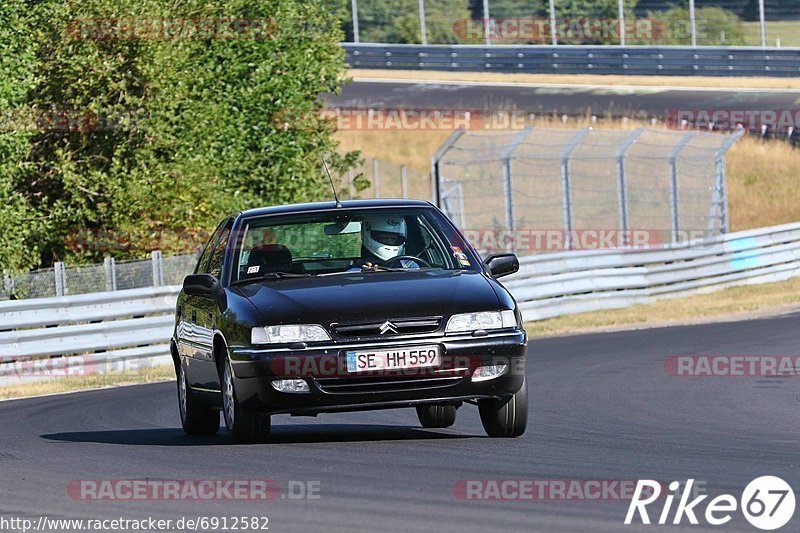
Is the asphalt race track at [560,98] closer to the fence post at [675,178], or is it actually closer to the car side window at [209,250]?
the fence post at [675,178]

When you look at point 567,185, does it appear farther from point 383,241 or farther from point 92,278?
point 383,241

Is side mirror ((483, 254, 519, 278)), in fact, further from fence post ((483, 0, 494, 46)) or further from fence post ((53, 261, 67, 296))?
fence post ((483, 0, 494, 46))

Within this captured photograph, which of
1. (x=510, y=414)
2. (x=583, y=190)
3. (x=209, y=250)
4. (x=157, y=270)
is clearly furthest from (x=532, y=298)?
(x=510, y=414)

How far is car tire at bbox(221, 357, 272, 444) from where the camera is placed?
9508 mm

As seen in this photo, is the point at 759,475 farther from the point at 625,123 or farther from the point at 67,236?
the point at 625,123

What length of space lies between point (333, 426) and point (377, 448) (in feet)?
7.83

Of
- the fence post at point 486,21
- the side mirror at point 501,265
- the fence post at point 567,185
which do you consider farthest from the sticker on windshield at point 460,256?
the fence post at point 486,21

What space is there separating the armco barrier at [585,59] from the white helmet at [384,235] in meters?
38.6

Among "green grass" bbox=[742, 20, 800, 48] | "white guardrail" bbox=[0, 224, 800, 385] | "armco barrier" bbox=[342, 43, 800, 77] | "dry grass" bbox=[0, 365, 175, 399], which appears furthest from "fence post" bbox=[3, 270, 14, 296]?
"armco barrier" bbox=[342, 43, 800, 77]

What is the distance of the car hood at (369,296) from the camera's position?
30.0ft

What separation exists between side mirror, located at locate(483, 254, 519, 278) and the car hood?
414 mm

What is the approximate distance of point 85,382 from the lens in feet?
59.1

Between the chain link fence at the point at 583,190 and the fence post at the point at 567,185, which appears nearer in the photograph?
the fence post at the point at 567,185

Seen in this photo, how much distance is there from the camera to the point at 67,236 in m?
24.9
